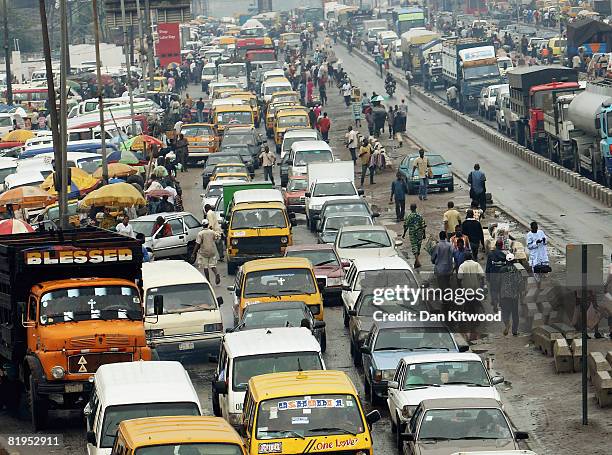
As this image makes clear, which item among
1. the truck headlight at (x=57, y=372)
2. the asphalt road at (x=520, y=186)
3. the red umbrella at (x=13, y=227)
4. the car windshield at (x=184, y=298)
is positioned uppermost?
the truck headlight at (x=57, y=372)

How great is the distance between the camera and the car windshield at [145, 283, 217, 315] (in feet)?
86.2

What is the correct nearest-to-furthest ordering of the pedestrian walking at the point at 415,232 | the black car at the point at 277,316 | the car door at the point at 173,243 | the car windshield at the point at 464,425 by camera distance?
1. the car windshield at the point at 464,425
2. the black car at the point at 277,316
3. the pedestrian walking at the point at 415,232
4. the car door at the point at 173,243

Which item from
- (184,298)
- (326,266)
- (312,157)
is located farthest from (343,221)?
(312,157)

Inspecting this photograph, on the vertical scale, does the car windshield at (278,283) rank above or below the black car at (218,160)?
above

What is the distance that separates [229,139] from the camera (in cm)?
5869

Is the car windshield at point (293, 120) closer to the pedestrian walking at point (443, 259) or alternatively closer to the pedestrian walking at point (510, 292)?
the pedestrian walking at point (443, 259)

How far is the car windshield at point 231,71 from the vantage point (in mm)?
93738

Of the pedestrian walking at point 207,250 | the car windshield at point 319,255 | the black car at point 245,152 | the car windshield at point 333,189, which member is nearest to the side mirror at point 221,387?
the car windshield at point 319,255

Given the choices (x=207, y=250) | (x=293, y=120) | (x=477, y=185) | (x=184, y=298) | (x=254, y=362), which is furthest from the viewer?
(x=293, y=120)

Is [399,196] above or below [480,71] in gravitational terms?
above

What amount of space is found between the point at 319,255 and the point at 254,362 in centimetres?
1089

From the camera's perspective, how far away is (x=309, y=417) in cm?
1762

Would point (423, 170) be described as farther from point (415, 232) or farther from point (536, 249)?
point (536, 249)

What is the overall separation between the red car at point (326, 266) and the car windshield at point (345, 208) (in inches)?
215
